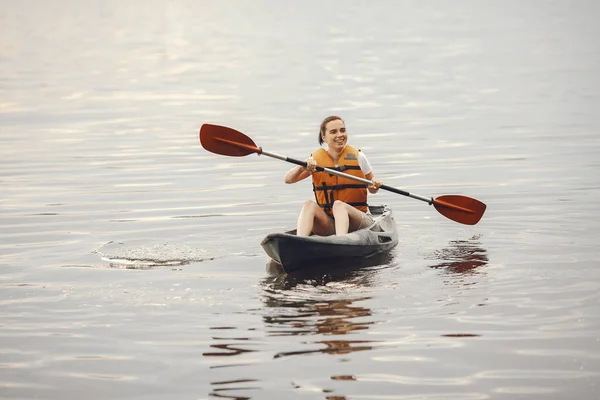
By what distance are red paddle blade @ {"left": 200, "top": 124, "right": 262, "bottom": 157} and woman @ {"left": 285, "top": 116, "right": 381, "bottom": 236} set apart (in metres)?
0.74

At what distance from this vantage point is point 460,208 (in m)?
9.56

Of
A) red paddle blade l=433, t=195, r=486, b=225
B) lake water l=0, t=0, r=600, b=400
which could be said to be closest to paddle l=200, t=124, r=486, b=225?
red paddle blade l=433, t=195, r=486, b=225

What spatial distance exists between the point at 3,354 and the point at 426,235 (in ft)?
14.5

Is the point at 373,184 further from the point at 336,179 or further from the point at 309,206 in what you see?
the point at 309,206

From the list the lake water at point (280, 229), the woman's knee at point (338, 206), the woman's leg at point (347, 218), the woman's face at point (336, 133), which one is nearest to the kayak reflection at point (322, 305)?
the lake water at point (280, 229)

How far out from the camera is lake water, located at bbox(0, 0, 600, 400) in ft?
18.5

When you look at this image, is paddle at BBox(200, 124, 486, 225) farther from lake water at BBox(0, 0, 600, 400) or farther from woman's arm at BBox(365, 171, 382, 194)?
woman's arm at BBox(365, 171, 382, 194)

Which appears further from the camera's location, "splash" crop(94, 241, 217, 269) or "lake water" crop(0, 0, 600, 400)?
"splash" crop(94, 241, 217, 269)

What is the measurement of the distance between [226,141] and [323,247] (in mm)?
1990

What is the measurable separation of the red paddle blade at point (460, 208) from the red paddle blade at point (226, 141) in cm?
169

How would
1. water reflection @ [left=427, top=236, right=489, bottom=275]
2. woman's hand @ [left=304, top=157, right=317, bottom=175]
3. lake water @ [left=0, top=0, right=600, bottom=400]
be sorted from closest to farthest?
lake water @ [left=0, top=0, right=600, bottom=400] < water reflection @ [left=427, top=236, right=489, bottom=275] < woman's hand @ [left=304, top=157, right=317, bottom=175]

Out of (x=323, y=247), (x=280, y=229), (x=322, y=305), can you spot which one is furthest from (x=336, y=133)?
(x=322, y=305)

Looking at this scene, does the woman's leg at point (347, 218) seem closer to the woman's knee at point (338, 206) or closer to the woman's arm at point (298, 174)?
the woman's knee at point (338, 206)

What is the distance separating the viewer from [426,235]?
9562mm
